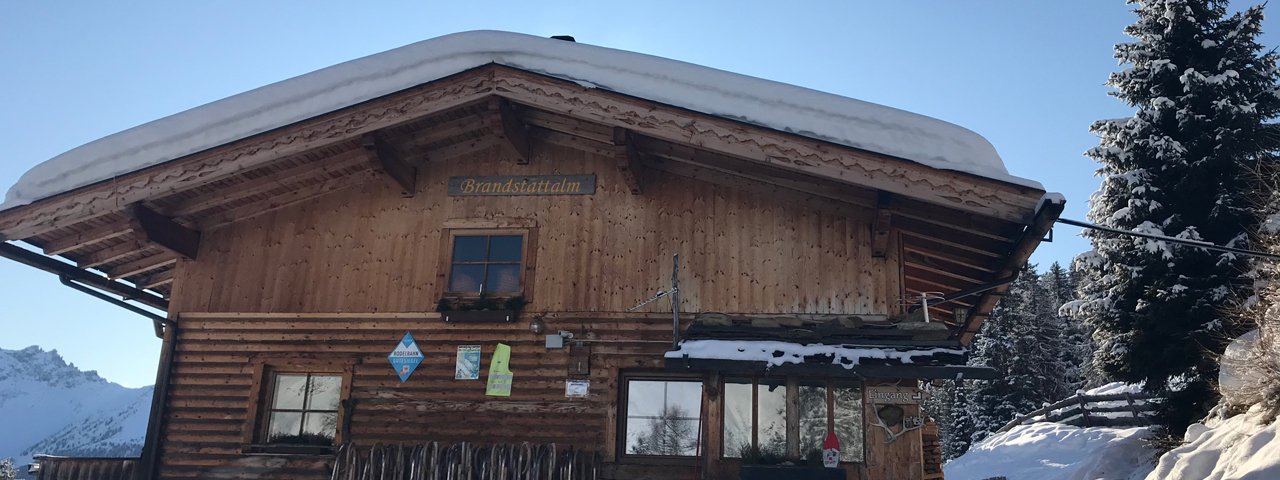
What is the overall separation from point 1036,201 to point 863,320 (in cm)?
217

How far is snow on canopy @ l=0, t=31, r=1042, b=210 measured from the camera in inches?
353

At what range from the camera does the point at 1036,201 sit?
8375 millimetres

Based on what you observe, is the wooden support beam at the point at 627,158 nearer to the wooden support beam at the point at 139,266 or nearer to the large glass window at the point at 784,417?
the large glass window at the point at 784,417

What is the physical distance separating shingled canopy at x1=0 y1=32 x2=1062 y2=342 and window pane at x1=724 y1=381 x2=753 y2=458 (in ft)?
7.63

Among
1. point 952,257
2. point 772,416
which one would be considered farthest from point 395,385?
point 952,257

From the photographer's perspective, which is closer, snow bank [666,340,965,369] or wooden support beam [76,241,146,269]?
snow bank [666,340,965,369]

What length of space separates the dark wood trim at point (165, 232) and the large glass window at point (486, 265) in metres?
3.50

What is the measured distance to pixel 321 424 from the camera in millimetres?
10477

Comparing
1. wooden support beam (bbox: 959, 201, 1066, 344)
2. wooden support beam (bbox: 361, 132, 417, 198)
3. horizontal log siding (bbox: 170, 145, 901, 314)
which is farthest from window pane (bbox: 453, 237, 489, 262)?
wooden support beam (bbox: 959, 201, 1066, 344)

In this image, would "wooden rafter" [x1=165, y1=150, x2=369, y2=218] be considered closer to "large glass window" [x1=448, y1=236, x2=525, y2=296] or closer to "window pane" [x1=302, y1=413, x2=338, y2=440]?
"large glass window" [x1=448, y1=236, x2=525, y2=296]

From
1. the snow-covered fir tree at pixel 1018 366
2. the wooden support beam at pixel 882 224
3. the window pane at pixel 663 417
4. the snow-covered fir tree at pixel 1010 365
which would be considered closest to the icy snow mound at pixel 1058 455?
the snow-covered fir tree at pixel 1010 365

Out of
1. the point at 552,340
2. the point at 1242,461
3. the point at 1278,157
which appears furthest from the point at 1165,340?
the point at 552,340

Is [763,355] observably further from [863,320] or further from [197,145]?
[197,145]

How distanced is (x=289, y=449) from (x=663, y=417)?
4.47 meters
